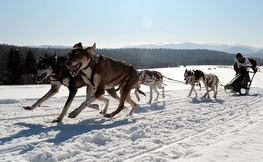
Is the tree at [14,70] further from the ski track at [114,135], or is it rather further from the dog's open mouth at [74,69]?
the dog's open mouth at [74,69]

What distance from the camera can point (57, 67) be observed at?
613cm

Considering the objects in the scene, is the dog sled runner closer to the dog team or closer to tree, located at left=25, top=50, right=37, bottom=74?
the dog team

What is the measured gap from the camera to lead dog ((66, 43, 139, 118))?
5312 millimetres

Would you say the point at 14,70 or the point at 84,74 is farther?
the point at 14,70

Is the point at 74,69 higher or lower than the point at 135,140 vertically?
higher

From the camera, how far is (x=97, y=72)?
5602 millimetres

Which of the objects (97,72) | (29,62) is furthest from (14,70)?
(97,72)

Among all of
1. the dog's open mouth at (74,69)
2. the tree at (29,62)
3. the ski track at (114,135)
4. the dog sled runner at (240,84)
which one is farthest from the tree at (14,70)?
the dog's open mouth at (74,69)

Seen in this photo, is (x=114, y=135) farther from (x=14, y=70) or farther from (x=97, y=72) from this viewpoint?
(x=14, y=70)

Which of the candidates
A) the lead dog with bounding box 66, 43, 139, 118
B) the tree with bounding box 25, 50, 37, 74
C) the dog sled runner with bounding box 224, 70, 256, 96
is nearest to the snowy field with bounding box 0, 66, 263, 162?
the lead dog with bounding box 66, 43, 139, 118

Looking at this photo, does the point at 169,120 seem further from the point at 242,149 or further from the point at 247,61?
the point at 247,61

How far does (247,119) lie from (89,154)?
13.3ft

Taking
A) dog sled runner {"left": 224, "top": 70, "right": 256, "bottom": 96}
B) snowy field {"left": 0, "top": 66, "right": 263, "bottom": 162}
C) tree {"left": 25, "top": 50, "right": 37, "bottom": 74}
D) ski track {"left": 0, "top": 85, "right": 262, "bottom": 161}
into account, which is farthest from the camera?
tree {"left": 25, "top": 50, "right": 37, "bottom": 74}

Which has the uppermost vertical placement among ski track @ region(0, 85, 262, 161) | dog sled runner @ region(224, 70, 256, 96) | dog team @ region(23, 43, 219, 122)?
dog team @ region(23, 43, 219, 122)
